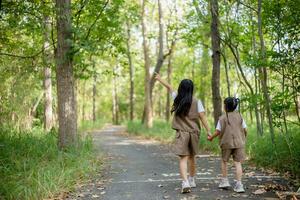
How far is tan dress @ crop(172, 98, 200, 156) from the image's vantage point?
22.4ft

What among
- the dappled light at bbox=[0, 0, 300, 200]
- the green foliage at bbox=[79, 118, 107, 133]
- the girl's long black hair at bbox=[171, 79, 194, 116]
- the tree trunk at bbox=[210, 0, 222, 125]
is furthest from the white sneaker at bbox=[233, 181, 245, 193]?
the green foliage at bbox=[79, 118, 107, 133]

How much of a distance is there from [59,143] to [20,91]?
352 centimetres

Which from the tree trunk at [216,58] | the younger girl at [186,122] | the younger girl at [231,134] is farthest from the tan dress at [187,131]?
the tree trunk at [216,58]

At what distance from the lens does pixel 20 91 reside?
43.6ft

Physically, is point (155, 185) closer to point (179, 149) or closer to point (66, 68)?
point (179, 149)

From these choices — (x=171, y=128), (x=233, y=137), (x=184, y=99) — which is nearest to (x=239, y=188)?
(x=233, y=137)

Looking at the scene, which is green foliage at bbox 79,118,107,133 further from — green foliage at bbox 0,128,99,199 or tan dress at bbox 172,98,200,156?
tan dress at bbox 172,98,200,156

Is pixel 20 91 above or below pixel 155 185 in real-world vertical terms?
above

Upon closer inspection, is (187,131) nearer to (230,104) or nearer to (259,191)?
(230,104)

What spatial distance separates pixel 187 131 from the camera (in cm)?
686

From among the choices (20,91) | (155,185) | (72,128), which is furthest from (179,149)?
(20,91)

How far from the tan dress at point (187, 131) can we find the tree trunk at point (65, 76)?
4.79 meters

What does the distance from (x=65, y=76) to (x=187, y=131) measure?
5.07m

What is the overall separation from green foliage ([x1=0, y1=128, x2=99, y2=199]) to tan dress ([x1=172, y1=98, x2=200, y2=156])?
253 centimetres
